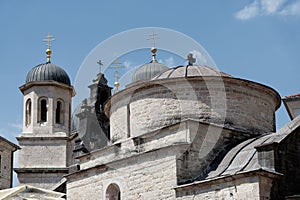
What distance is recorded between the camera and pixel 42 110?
28.7m

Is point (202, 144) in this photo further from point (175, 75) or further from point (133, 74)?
point (133, 74)

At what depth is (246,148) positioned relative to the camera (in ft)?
52.0

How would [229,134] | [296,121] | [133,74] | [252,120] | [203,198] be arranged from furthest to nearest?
[133,74]
[252,120]
[229,134]
[296,121]
[203,198]

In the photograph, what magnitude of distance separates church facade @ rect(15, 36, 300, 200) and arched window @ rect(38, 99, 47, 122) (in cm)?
971

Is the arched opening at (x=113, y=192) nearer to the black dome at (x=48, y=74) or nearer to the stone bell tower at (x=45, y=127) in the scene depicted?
the stone bell tower at (x=45, y=127)

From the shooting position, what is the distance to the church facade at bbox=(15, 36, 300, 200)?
47.7 feet

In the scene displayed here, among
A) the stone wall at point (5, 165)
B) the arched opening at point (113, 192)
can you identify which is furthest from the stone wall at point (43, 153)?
the arched opening at point (113, 192)

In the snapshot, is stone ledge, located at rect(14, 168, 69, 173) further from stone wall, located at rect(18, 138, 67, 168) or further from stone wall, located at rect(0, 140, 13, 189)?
stone wall, located at rect(0, 140, 13, 189)

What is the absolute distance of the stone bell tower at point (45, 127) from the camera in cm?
2798

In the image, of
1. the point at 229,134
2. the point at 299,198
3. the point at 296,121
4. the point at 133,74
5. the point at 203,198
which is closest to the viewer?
the point at 299,198

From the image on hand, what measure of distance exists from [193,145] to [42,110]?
46.5 ft

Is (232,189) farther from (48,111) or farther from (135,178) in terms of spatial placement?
(48,111)

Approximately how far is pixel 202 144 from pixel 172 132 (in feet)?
3.00

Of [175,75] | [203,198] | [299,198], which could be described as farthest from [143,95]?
[299,198]
